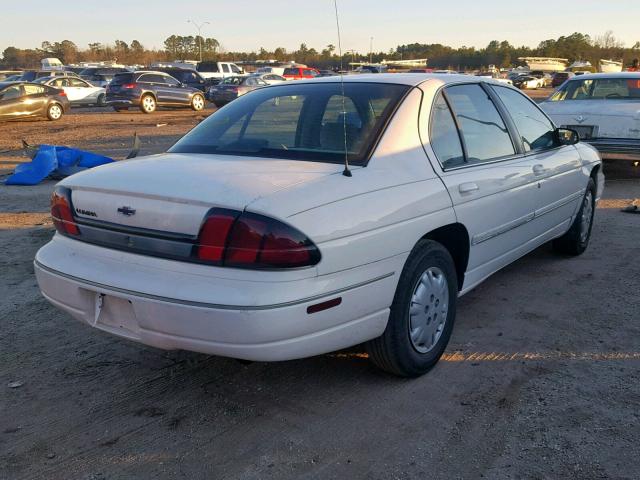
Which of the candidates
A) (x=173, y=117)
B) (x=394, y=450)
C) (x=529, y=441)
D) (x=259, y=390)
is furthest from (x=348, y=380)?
(x=173, y=117)

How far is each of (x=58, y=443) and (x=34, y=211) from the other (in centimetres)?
561

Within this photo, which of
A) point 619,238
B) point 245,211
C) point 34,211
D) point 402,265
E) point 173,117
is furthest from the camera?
point 173,117

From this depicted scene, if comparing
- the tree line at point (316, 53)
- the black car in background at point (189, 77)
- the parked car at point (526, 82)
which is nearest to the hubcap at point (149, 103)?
the black car in background at point (189, 77)

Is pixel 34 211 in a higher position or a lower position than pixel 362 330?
lower

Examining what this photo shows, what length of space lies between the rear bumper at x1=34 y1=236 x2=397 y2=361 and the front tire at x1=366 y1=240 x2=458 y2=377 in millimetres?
139

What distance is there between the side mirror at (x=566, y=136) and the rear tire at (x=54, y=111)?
19.1 m

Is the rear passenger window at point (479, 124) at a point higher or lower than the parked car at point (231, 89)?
higher

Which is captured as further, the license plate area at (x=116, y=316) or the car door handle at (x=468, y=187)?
the car door handle at (x=468, y=187)

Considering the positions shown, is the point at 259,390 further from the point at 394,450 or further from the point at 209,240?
the point at 209,240

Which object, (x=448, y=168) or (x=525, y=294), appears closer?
(x=448, y=168)

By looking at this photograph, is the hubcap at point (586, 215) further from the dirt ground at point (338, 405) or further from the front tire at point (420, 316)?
the front tire at point (420, 316)

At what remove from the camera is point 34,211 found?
7871 mm

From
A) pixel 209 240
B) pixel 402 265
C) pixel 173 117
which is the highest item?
pixel 209 240

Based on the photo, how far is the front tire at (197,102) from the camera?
2611 centimetres
